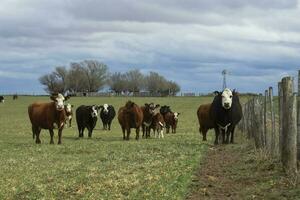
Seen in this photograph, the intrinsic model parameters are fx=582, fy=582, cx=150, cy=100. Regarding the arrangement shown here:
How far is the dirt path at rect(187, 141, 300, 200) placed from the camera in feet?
35.0

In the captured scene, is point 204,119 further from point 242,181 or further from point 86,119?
point 242,181

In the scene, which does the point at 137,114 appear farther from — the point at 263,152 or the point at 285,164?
the point at 285,164

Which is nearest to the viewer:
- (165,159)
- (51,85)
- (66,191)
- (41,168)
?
(66,191)

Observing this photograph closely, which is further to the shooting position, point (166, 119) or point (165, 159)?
point (166, 119)

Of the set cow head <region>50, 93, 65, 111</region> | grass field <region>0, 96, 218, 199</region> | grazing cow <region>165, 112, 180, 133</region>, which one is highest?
cow head <region>50, 93, 65, 111</region>

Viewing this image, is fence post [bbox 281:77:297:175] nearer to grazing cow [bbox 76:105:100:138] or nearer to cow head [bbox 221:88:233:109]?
cow head [bbox 221:88:233:109]

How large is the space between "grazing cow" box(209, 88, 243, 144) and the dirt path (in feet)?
20.3

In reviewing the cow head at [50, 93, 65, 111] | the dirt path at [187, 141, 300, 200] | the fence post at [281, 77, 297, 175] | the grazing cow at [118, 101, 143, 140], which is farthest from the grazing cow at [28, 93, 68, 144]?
the fence post at [281, 77, 297, 175]

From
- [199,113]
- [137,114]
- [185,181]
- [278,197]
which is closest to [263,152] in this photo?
[185,181]

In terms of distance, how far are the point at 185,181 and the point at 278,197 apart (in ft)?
8.93

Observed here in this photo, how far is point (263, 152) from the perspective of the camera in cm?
1603

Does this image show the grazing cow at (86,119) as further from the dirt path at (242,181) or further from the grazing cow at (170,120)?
the dirt path at (242,181)

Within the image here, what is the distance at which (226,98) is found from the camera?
2345cm

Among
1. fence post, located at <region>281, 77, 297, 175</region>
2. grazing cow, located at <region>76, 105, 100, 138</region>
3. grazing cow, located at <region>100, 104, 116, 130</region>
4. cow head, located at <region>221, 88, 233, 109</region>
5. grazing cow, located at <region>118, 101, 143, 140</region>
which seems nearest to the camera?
fence post, located at <region>281, 77, 297, 175</region>
